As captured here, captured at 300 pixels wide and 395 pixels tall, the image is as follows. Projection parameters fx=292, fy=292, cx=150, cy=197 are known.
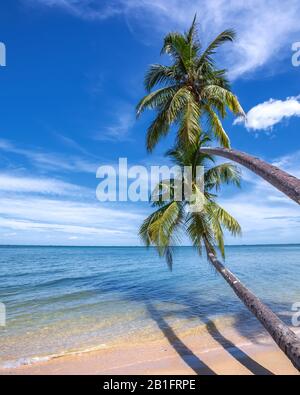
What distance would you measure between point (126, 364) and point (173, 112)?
771 cm

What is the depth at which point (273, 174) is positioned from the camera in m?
4.21

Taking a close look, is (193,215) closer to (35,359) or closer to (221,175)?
(221,175)

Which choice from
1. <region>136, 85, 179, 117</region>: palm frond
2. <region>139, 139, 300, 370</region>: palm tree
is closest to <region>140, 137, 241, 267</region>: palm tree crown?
<region>139, 139, 300, 370</region>: palm tree

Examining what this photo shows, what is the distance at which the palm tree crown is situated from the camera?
911 cm

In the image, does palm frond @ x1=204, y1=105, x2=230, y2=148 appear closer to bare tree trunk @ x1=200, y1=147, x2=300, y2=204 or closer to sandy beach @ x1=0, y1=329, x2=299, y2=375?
bare tree trunk @ x1=200, y1=147, x2=300, y2=204

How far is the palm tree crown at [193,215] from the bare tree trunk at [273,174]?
3514 millimetres

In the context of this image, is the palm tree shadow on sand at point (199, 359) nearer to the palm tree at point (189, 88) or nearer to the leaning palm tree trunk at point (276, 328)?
the leaning palm tree trunk at point (276, 328)

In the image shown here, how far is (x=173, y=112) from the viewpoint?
10.1m

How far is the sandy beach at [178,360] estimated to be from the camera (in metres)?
6.21

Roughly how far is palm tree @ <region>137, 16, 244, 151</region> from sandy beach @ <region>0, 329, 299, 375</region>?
21.3 feet

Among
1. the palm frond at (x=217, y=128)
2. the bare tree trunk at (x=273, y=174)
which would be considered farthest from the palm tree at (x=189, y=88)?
the bare tree trunk at (x=273, y=174)

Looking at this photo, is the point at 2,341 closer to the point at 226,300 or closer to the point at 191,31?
the point at 226,300

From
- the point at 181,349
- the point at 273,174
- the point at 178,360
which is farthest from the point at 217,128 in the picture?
the point at 178,360
